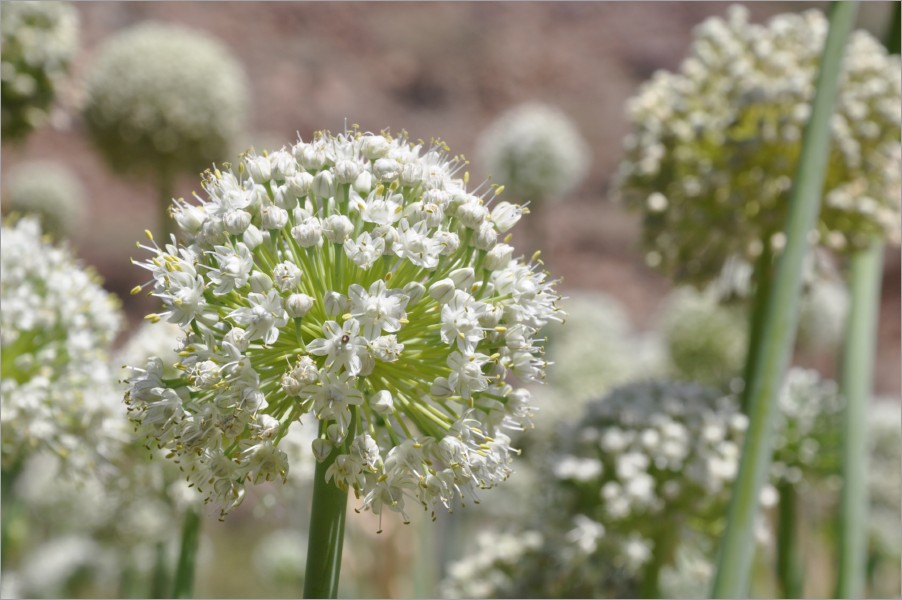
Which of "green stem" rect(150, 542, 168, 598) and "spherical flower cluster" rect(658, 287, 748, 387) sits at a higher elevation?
"spherical flower cluster" rect(658, 287, 748, 387)

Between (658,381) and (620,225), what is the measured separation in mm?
9922

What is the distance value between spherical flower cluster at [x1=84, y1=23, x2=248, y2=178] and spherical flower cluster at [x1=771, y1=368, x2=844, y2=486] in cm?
197

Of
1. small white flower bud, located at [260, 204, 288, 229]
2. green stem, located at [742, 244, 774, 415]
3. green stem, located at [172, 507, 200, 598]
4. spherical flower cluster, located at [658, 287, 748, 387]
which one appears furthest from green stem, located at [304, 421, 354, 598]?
spherical flower cluster, located at [658, 287, 748, 387]

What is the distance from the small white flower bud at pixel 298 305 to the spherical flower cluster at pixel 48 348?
648 mm

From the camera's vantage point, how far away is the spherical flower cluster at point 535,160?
14.0 feet

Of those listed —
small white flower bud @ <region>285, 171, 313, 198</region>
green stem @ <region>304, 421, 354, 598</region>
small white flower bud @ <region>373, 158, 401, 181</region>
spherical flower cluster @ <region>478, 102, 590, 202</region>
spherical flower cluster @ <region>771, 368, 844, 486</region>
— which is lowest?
green stem @ <region>304, 421, 354, 598</region>

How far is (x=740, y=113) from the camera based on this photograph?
1904 mm

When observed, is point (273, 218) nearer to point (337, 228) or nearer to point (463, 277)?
point (337, 228)

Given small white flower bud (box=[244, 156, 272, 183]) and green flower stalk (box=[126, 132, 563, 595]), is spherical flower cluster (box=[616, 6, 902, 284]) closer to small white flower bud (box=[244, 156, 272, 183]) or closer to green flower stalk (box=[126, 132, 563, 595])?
green flower stalk (box=[126, 132, 563, 595])

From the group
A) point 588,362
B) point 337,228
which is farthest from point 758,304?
point 588,362

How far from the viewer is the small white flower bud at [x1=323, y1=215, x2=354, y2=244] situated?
1.02 metres

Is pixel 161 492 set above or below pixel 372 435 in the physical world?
below

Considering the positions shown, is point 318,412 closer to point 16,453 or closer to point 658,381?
point 16,453

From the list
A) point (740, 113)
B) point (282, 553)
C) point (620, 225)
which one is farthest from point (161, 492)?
point (620, 225)
